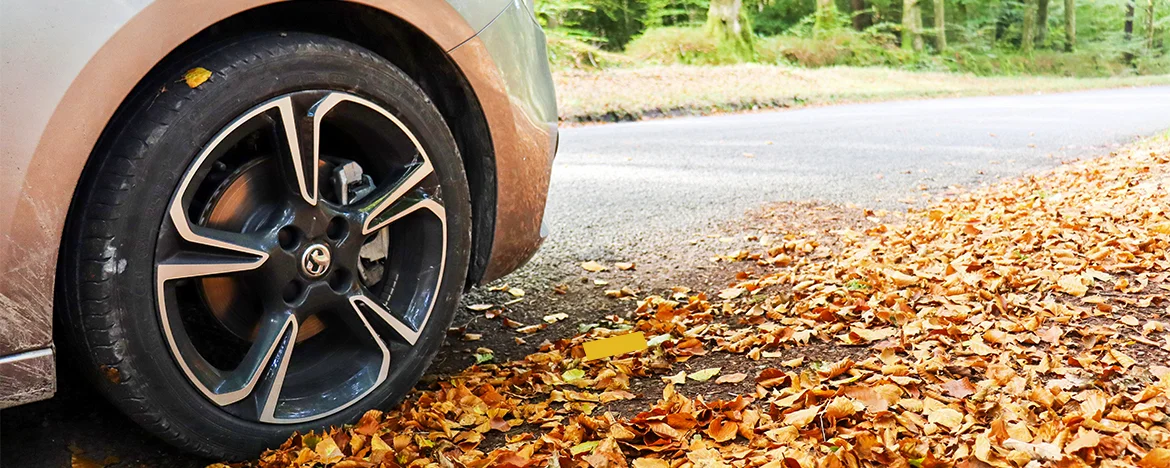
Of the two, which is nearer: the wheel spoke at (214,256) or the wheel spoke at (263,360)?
the wheel spoke at (214,256)

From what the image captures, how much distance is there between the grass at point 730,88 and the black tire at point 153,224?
1030 centimetres

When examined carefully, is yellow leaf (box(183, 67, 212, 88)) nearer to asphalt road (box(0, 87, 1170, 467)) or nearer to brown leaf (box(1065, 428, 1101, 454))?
asphalt road (box(0, 87, 1170, 467))

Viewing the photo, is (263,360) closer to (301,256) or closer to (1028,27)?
(301,256)

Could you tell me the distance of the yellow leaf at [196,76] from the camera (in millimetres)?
1923

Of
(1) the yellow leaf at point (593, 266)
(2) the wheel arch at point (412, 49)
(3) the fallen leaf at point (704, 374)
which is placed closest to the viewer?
(2) the wheel arch at point (412, 49)

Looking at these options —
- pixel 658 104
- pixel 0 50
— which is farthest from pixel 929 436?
pixel 658 104

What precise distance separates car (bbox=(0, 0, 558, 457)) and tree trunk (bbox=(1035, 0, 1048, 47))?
128 ft

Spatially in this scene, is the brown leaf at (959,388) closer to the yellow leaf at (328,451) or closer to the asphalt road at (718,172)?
the yellow leaf at (328,451)

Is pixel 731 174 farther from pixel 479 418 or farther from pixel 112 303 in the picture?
pixel 112 303

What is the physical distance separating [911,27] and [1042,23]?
941 cm

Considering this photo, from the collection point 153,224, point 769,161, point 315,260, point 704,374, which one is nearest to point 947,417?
point 704,374

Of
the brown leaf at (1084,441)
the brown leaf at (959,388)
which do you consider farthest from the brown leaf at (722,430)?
the brown leaf at (1084,441)

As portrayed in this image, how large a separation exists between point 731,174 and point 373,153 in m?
4.70

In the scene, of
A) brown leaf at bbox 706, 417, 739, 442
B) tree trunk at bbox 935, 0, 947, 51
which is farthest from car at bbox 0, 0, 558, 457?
tree trunk at bbox 935, 0, 947, 51
